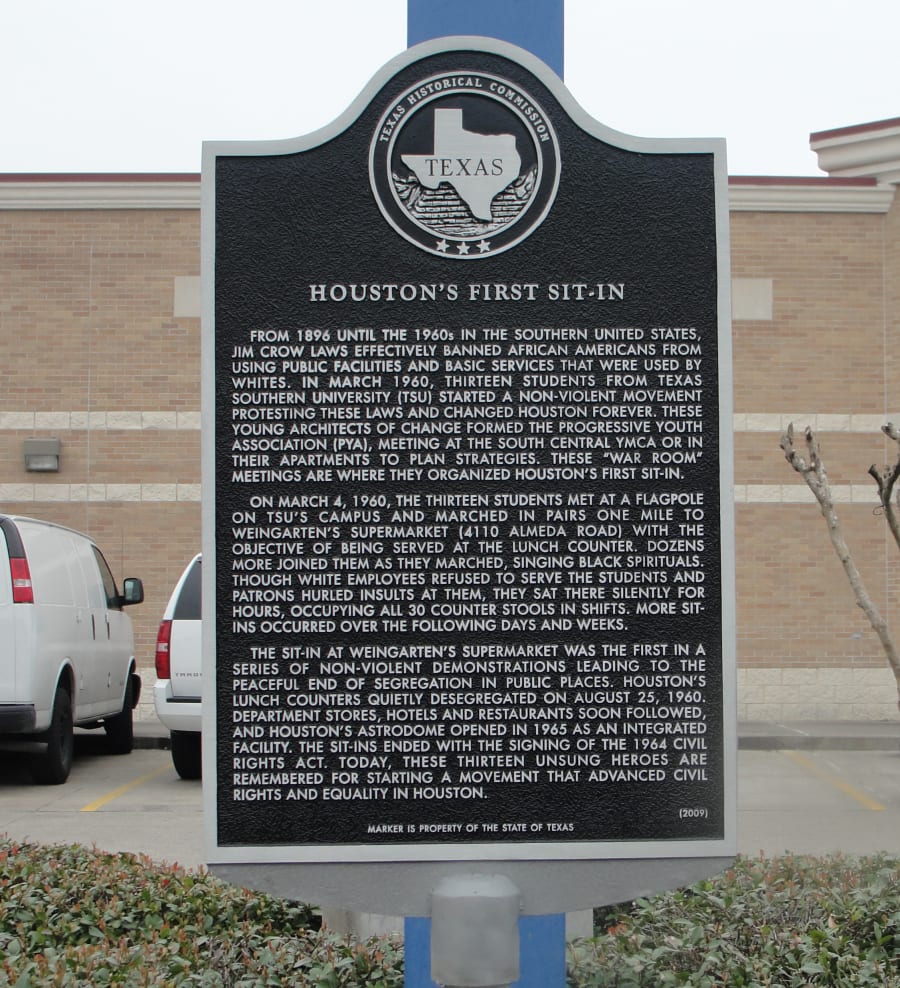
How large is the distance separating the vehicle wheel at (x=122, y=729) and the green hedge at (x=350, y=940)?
27.6 feet

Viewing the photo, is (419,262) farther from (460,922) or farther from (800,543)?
(800,543)

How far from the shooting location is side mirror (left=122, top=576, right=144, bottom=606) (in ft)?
39.6

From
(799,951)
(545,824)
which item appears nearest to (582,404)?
(545,824)

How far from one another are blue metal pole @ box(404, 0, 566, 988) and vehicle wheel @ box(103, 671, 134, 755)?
33.7 ft

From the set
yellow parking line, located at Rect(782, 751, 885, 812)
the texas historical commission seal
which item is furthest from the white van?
the texas historical commission seal

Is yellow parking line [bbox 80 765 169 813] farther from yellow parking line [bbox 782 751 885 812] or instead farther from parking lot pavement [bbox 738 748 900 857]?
yellow parking line [bbox 782 751 885 812]

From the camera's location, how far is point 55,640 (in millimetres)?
→ 10195

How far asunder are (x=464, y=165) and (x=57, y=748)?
8792mm

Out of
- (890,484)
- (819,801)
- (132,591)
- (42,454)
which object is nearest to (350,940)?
(819,801)

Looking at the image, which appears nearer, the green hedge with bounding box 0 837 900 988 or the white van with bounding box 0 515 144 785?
the green hedge with bounding box 0 837 900 988

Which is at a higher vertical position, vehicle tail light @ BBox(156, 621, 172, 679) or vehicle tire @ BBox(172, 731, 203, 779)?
vehicle tail light @ BBox(156, 621, 172, 679)

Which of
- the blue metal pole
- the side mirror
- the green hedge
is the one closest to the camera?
the blue metal pole

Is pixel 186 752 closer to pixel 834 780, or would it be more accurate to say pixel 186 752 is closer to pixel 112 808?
pixel 112 808

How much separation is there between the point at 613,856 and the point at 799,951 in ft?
3.15
